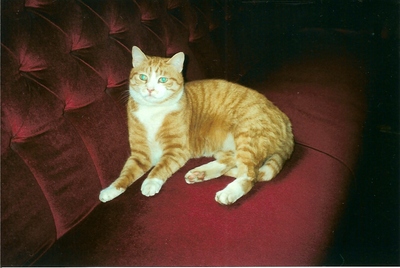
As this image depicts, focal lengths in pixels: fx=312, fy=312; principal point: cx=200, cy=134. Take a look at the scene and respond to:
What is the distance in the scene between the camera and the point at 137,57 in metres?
1.46

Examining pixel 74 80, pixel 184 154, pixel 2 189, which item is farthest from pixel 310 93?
pixel 2 189

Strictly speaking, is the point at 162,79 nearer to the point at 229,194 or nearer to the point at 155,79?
the point at 155,79

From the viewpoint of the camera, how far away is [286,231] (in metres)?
1.00

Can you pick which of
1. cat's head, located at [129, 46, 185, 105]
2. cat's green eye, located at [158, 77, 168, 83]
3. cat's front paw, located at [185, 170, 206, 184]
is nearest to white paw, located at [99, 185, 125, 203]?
cat's front paw, located at [185, 170, 206, 184]

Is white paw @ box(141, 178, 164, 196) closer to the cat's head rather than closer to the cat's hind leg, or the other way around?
the cat's hind leg

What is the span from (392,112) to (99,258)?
159 centimetres

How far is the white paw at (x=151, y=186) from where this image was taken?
1.19 meters

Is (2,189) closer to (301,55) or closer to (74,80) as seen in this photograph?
(74,80)

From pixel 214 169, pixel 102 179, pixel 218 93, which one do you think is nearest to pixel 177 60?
pixel 218 93

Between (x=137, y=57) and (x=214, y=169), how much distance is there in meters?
0.63

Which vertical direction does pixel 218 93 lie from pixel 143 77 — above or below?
below

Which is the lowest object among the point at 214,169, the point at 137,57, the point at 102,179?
the point at 214,169

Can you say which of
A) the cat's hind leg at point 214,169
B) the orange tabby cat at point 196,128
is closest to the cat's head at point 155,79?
the orange tabby cat at point 196,128

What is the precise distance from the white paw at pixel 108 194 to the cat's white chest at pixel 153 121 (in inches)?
15.4
